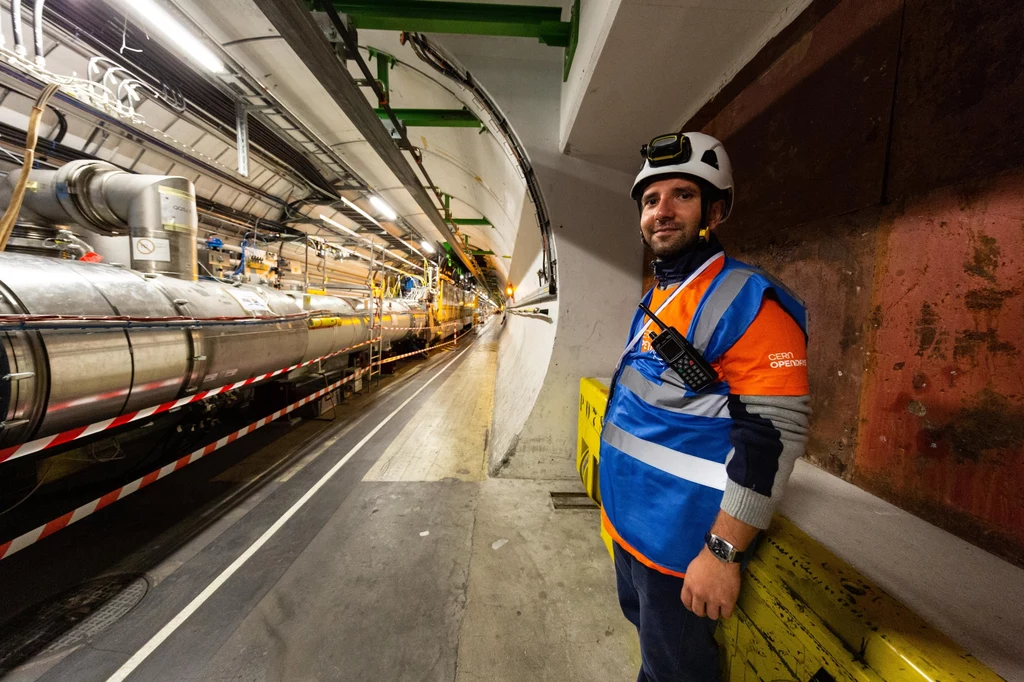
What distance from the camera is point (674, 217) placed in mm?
1354

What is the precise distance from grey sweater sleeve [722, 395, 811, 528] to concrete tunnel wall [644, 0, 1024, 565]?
0.69 m

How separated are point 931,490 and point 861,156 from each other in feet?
4.37

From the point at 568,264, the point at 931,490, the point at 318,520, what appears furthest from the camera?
the point at 568,264

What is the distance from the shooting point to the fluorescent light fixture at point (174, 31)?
7.67ft

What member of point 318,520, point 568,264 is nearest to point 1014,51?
point 568,264

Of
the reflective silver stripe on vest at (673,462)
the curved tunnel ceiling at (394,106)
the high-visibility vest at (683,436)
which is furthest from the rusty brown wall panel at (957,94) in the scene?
the curved tunnel ceiling at (394,106)

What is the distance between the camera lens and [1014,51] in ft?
3.34

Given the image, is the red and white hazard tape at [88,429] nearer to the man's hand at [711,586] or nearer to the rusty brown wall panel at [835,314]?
the man's hand at [711,586]

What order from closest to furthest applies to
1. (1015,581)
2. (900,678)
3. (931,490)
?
(900,678), (1015,581), (931,490)

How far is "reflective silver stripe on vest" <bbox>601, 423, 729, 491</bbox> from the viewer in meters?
1.06

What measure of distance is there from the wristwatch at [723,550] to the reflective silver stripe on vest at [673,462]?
0.47 feet

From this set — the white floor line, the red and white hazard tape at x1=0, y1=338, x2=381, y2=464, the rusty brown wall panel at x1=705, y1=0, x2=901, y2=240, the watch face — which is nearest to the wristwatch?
the watch face

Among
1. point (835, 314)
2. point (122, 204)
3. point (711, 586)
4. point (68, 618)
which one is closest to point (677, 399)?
point (711, 586)

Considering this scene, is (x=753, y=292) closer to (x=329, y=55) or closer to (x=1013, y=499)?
(x=1013, y=499)
